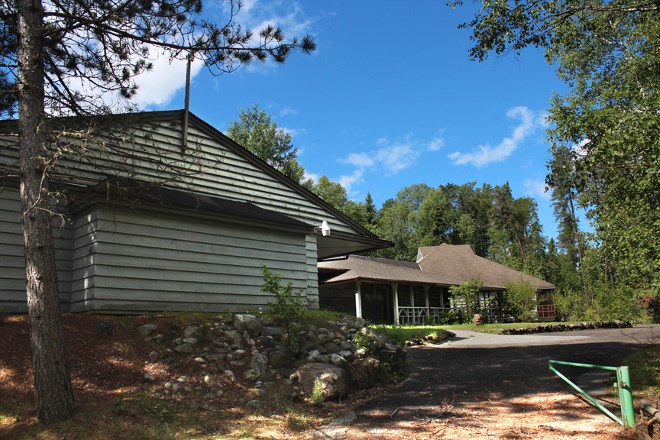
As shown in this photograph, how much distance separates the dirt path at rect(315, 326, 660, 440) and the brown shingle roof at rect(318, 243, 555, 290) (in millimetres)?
13973

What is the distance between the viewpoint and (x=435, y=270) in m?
34.7

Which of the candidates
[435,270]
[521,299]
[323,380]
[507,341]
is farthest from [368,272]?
[323,380]

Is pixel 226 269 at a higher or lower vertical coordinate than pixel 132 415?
higher

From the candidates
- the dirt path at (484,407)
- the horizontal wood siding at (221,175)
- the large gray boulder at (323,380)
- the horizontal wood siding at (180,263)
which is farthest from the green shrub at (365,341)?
the horizontal wood siding at (221,175)

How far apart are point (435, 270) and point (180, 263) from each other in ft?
88.9

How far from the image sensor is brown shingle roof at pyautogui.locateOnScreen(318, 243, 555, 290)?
25.0 m

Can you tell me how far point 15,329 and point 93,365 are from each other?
1.48 m

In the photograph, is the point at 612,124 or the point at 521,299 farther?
the point at 521,299

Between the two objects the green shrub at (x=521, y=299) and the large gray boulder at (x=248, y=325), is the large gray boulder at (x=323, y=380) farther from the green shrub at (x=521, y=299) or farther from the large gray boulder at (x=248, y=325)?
the green shrub at (x=521, y=299)

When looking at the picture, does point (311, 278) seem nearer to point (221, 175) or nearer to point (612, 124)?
point (221, 175)

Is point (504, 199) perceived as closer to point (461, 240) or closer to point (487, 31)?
point (461, 240)

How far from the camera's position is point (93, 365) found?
6.76m

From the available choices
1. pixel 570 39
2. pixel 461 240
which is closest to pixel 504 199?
pixel 461 240

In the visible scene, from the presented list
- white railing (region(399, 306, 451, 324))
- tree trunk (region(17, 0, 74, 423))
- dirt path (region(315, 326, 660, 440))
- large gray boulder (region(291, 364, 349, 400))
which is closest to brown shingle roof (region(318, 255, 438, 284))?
white railing (region(399, 306, 451, 324))
